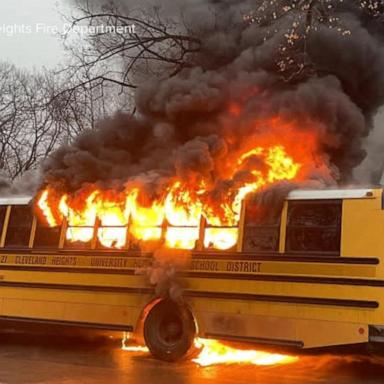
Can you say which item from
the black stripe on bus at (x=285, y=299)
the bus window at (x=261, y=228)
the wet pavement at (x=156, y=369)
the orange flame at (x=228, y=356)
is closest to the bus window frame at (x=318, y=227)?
the bus window at (x=261, y=228)

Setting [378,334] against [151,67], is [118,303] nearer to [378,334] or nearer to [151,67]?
[378,334]

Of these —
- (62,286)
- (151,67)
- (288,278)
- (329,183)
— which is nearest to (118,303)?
(62,286)

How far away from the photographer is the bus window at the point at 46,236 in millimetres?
9445

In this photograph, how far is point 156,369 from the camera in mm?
7859

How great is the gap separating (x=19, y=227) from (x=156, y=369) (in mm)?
3719

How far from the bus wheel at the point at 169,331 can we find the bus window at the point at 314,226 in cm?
189

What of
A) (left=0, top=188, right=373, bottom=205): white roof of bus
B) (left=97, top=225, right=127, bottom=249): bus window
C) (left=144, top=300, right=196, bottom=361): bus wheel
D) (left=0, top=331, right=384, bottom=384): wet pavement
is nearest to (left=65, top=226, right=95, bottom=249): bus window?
(left=97, top=225, right=127, bottom=249): bus window

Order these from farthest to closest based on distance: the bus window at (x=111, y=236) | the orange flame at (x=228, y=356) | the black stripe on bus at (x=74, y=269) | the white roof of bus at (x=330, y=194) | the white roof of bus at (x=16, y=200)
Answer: the white roof of bus at (x=16, y=200) → the bus window at (x=111, y=236) → the black stripe on bus at (x=74, y=269) → the orange flame at (x=228, y=356) → the white roof of bus at (x=330, y=194)

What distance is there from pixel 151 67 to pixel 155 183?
17.2ft

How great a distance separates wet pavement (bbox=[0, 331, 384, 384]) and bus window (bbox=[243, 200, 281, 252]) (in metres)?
1.56

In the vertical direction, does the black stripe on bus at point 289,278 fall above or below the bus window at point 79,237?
below

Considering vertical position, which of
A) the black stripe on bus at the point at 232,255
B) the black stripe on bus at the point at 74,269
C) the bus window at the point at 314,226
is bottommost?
the black stripe on bus at the point at 74,269

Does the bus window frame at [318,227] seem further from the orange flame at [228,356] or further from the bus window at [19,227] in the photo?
the bus window at [19,227]

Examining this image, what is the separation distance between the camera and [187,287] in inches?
327
